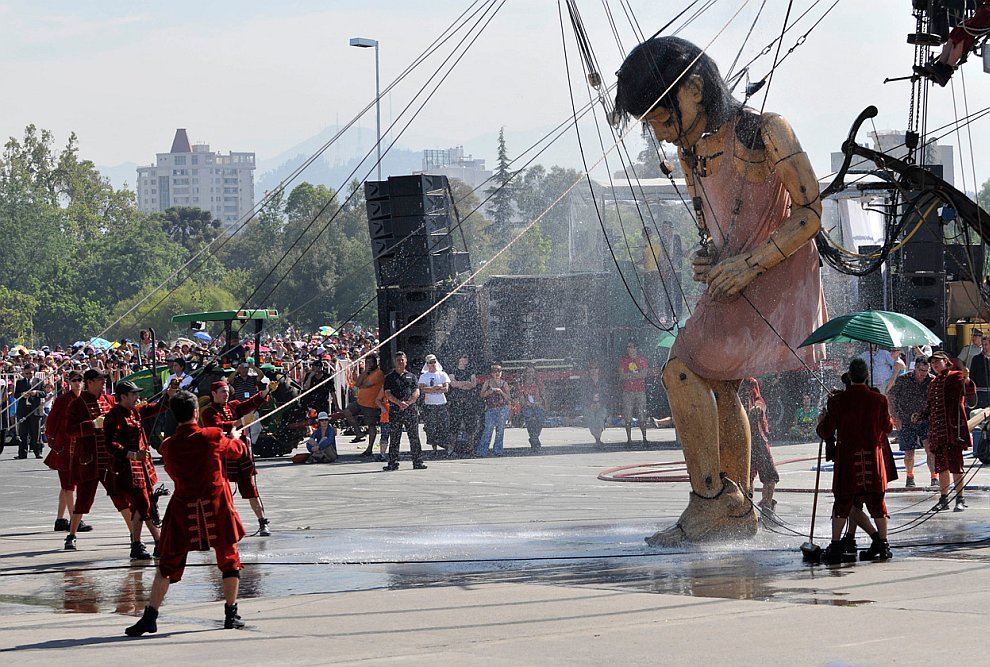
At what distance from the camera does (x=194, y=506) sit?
8.49 meters

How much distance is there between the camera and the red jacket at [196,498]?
8.45 m

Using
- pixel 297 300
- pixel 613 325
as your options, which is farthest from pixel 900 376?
pixel 297 300

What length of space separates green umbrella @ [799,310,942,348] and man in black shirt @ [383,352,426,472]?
8.02 metres

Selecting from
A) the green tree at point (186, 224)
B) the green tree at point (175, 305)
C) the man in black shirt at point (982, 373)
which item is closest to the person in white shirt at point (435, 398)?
the man in black shirt at point (982, 373)

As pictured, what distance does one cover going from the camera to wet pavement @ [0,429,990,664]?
9367 mm

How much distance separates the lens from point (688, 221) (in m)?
26.9

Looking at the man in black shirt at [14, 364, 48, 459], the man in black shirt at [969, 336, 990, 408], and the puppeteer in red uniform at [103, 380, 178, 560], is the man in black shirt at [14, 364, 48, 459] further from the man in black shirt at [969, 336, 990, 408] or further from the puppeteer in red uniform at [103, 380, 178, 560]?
the man in black shirt at [969, 336, 990, 408]

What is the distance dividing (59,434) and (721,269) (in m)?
6.41

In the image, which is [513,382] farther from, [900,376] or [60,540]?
[60,540]

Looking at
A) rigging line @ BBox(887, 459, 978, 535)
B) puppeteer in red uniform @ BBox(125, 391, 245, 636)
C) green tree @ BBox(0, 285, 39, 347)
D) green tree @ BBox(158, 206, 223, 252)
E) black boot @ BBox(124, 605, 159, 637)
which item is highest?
green tree @ BBox(158, 206, 223, 252)

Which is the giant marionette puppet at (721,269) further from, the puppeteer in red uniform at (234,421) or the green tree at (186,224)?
the green tree at (186,224)

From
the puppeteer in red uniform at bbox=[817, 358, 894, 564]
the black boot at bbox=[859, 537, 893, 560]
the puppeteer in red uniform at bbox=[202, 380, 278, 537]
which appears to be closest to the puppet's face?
the puppeteer in red uniform at bbox=[817, 358, 894, 564]

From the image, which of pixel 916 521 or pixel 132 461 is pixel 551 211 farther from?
pixel 132 461

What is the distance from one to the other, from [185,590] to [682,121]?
4.84m
